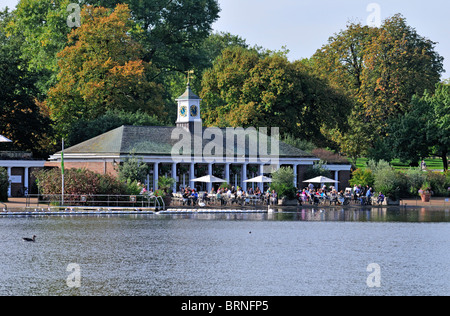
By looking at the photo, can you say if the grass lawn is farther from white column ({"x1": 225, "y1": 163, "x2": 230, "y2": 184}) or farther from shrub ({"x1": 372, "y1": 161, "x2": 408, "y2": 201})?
white column ({"x1": 225, "y1": 163, "x2": 230, "y2": 184})

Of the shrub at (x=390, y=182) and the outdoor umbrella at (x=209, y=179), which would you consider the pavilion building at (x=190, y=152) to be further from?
the shrub at (x=390, y=182)

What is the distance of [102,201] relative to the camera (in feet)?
196

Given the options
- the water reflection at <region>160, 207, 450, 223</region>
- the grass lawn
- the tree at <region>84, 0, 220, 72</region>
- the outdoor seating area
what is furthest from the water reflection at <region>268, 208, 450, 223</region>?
the grass lawn

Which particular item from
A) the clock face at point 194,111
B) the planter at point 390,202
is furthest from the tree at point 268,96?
the planter at point 390,202

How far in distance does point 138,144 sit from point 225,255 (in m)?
33.6

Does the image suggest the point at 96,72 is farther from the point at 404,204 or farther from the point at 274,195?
the point at 404,204

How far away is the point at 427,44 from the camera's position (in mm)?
104312

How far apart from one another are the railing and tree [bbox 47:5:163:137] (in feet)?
72.8

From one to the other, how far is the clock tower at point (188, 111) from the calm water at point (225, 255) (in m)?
19.2

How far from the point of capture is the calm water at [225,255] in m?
31.4

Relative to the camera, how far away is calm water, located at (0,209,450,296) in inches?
1234
